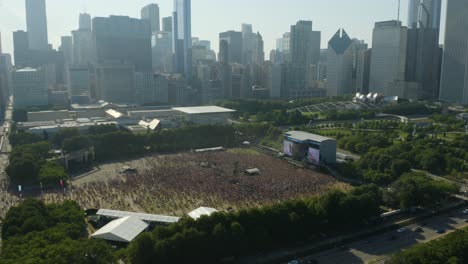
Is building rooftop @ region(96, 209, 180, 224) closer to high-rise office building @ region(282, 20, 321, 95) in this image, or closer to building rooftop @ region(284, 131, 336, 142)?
building rooftop @ region(284, 131, 336, 142)

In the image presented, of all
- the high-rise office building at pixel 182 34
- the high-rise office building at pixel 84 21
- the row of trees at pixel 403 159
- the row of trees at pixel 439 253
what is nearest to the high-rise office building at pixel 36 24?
the high-rise office building at pixel 84 21

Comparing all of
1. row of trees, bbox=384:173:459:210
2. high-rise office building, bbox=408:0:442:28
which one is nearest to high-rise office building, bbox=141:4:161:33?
high-rise office building, bbox=408:0:442:28

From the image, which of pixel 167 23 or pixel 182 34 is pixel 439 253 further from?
pixel 167 23

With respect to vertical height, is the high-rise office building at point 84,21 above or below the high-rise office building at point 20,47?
above

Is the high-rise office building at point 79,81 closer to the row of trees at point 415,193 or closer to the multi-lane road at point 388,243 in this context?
the row of trees at point 415,193

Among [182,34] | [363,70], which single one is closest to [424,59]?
[363,70]

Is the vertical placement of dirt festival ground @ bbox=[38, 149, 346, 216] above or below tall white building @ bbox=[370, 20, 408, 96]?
below

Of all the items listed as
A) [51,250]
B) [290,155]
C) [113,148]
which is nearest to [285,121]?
Answer: [290,155]
